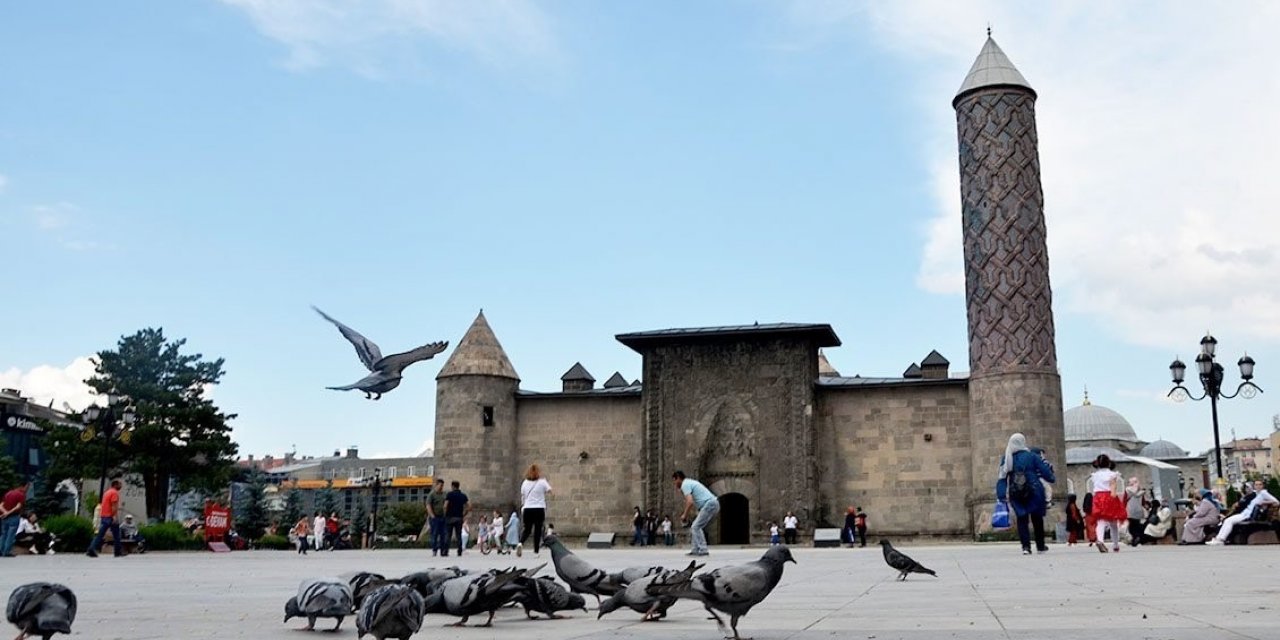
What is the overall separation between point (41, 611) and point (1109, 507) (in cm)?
1211

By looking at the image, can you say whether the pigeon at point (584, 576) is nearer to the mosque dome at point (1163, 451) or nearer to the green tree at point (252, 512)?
the green tree at point (252, 512)

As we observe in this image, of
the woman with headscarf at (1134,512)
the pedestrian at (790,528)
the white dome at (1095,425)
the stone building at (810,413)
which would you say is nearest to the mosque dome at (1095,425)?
the white dome at (1095,425)

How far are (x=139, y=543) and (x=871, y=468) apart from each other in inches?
727

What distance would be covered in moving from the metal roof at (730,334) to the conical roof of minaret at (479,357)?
12.1 feet

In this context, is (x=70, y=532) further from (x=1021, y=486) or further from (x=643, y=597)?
(x=643, y=597)

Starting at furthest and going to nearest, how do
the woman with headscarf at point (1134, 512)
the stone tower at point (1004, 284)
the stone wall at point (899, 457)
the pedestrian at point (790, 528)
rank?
the stone wall at point (899, 457)
the pedestrian at point (790, 528)
the stone tower at point (1004, 284)
the woman with headscarf at point (1134, 512)

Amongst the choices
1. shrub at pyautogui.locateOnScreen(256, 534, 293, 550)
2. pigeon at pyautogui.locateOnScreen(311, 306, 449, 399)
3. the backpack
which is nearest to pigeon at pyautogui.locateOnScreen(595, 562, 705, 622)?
the backpack

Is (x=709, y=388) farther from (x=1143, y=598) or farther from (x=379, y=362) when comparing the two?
(x=1143, y=598)

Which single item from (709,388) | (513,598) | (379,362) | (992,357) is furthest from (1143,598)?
(709,388)

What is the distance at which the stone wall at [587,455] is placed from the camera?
→ 31641 mm

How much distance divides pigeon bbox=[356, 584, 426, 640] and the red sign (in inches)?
874

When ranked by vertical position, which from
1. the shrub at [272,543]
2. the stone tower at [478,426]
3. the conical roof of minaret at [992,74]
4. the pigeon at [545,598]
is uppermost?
the conical roof of minaret at [992,74]

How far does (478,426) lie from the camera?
32.1m

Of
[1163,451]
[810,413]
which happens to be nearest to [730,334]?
[810,413]
